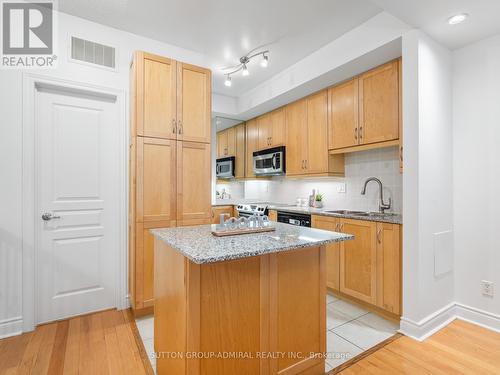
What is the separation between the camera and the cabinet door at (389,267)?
7.63 ft

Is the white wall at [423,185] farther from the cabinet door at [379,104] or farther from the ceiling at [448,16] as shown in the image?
the cabinet door at [379,104]

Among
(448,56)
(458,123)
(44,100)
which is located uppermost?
(448,56)

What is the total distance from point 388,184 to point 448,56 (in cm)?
135

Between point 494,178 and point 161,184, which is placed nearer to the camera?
point 494,178

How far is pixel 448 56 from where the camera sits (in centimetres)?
251

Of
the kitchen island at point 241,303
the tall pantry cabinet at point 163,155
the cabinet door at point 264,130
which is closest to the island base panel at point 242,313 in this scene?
the kitchen island at point 241,303

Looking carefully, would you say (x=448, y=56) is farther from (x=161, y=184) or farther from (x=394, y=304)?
(x=161, y=184)

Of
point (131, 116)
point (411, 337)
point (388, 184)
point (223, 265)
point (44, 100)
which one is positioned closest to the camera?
point (223, 265)

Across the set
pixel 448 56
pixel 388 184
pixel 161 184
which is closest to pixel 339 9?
pixel 448 56

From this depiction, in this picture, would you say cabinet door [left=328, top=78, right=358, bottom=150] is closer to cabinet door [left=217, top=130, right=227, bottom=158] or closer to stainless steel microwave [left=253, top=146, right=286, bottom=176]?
stainless steel microwave [left=253, top=146, right=286, bottom=176]

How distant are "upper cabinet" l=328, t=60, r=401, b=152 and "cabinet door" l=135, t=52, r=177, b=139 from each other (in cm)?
189

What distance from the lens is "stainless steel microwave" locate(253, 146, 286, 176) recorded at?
3988 millimetres

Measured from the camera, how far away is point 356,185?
11.0ft

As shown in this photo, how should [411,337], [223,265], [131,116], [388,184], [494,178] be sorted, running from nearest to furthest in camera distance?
1. [223,265]
2. [411,337]
3. [494,178]
4. [131,116]
5. [388,184]
